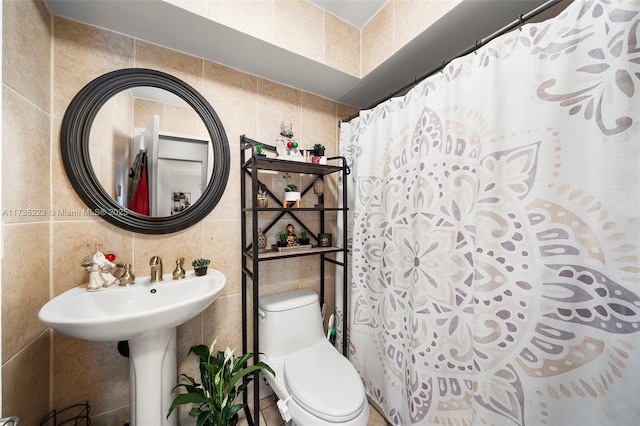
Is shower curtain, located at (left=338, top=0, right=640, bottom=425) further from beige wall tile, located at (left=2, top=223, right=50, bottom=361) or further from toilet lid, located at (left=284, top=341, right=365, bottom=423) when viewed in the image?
beige wall tile, located at (left=2, top=223, right=50, bottom=361)

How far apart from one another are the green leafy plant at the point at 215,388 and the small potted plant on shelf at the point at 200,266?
15.3 inches

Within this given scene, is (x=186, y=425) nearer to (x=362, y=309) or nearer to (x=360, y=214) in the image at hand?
(x=362, y=309)

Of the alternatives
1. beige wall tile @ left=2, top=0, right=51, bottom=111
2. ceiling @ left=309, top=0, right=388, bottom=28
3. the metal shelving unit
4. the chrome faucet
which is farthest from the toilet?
ceiling @ left=309, top=0, right=388, bottom=28

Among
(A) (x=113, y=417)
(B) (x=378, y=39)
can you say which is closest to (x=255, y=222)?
(A) (x=113, y=417)

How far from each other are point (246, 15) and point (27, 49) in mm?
828

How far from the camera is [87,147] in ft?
3.23

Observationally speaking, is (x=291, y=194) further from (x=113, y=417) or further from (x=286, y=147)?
(x=113, y=417)

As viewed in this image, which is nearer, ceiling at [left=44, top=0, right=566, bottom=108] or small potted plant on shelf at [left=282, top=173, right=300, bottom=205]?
ceiling at [left=44, top=0, right=566, bottom=108]

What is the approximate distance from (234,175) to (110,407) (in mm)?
1262

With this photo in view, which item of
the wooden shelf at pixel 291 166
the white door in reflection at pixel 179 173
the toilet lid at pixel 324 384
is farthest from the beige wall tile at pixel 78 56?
the toilet lid at pixel 324 384

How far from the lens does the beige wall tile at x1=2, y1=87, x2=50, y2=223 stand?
701 millimetres

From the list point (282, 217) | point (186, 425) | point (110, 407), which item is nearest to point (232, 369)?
point (186, 425)

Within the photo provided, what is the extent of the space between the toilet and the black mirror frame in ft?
2.19

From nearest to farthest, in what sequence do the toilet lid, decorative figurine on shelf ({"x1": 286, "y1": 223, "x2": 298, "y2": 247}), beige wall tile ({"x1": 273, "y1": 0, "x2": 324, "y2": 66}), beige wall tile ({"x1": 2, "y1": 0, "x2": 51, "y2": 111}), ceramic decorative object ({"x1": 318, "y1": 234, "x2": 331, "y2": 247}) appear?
1. beige wall tile ({"x1": 2, "y1": 0, "x2": 51, "y2": 111})
2. the toilet lid
3. beige wall tile ({"x1": 273, "y1": 0, "x2": 324, "y2": 66})
4. decorative figurine on shelf ({"x1": 286, "y1": 223, "x2": 298, "y2": 247})
5. ceramic decorative object ({"x1": 318, "y1": 234, "x2": 331, "y2": 247})
